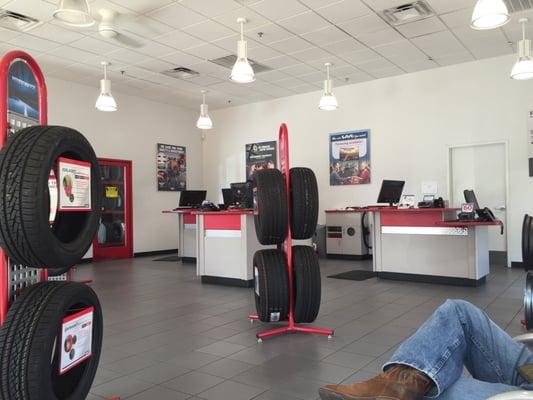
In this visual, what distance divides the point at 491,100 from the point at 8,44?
799cm

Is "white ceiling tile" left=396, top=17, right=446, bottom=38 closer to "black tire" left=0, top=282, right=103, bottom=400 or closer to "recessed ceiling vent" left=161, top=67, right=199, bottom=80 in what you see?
"recessed ceiling vent" left=161, top=67, right=199, bottom=80

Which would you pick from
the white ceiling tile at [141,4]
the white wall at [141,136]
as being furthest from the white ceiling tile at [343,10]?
the white wall at [141,136]

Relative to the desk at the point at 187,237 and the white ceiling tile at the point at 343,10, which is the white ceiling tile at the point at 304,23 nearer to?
the white ceiling tile at the point at 343,10

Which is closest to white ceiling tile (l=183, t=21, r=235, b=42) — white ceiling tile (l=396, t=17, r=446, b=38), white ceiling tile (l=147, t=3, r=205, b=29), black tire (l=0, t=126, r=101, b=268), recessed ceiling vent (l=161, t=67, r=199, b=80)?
white ceiling tile (l=147, t=3, r=205, b=29)

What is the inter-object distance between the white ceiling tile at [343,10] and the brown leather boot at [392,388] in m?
5.01

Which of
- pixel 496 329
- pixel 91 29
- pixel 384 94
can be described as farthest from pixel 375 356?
pixel 384 94

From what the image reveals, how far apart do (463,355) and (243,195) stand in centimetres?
540

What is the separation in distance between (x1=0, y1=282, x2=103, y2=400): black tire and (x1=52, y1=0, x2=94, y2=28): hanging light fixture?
3.40m

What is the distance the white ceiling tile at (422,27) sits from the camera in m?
6.05

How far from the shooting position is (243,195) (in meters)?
6.80

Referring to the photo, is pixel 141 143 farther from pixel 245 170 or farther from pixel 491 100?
pixel 491 100

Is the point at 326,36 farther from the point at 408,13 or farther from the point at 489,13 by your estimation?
the point at 489,13

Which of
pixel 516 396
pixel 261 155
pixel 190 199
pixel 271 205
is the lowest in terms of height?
pixel 516 396

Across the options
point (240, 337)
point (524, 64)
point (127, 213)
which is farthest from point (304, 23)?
point (127, 213)
